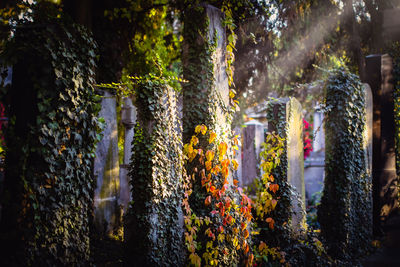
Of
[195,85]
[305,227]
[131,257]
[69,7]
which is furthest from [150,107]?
[305,227]

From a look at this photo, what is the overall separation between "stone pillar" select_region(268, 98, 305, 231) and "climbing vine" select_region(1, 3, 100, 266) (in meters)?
3.33

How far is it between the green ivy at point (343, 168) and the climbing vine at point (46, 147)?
15.0 ft

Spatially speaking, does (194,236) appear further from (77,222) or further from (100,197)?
(100,197)

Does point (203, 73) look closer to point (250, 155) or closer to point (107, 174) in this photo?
point (107, 174)

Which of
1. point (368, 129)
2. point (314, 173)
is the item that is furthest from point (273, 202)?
point (314, 173)

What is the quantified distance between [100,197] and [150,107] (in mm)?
3502

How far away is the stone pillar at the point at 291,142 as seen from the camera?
5227 millimetres

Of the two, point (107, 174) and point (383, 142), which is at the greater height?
point (383, 142)

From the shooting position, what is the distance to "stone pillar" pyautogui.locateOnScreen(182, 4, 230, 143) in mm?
4133

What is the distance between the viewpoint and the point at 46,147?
250cm

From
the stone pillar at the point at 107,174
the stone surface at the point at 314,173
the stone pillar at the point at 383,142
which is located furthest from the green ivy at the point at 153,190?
the stone surface at the point at 314,173

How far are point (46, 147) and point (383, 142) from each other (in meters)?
7.19

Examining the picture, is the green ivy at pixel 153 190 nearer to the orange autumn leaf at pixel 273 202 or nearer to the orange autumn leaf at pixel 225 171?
the orange autumn leaf at pixel 225 171

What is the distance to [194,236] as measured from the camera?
3881 mm
